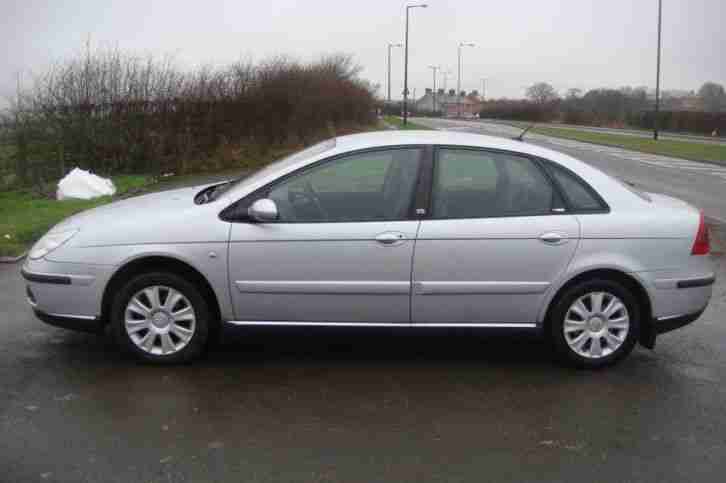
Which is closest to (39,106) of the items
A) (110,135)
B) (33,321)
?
(110,135)

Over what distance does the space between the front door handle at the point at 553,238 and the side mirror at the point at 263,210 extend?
1744 millimetres

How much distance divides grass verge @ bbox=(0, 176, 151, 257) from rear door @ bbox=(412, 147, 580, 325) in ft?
18.9

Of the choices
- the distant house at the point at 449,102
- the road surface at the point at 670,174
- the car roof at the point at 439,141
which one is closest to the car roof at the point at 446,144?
the car roof at the point at 439,141

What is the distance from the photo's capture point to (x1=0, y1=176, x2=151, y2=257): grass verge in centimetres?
948

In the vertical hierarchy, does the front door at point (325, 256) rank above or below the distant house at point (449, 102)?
below

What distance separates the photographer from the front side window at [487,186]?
5188 millimetres

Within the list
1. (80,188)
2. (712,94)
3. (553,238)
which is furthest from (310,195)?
(712,94)

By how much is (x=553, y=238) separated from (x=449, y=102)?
135 m

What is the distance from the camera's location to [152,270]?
16.9 ft

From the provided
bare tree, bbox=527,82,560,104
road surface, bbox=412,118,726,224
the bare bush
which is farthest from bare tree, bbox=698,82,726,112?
the bare bush

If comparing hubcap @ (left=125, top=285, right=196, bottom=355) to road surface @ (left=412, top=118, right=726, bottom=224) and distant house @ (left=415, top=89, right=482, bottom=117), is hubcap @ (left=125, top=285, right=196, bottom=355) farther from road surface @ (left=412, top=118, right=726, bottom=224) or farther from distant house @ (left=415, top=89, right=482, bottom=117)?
distant house @ (left=415, top=89, right=482, bottom=117)

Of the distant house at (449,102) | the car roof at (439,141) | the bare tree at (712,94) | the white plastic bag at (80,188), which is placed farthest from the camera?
the distant house at (449,102)

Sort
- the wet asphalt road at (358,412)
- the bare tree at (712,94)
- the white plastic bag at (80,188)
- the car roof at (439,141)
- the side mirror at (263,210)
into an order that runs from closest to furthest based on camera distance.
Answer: the wet asphalt road at (358,412) → the side mirror at (263,210) → the car roof at (439,141) → the white plastic bag at (80,188) → the bare tree at (712,94)

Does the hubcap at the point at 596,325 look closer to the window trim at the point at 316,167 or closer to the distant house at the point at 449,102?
the window trim at the point at 316,167
